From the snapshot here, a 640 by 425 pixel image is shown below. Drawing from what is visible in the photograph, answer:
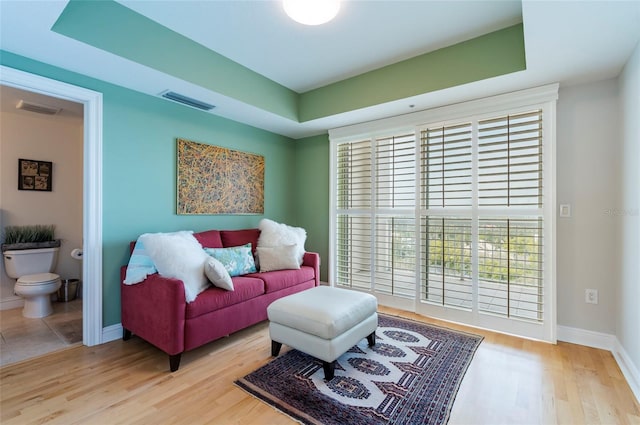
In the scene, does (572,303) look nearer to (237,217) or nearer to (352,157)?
(352,157)

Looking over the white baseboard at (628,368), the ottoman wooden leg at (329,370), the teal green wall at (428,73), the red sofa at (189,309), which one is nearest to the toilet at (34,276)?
Result: the red sofa at (189,309)

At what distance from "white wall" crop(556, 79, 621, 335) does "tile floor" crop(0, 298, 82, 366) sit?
14.1 feet

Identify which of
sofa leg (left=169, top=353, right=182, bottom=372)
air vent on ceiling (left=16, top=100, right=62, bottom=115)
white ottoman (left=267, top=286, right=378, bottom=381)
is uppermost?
air vent on ceiling (left=16, top=100, right=62, bottom=115)

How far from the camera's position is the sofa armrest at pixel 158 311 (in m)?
2.07

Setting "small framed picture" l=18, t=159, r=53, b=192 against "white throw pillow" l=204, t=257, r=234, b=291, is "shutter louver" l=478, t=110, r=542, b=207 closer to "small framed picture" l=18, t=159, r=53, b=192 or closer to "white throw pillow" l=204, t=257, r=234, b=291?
"white throw pillow" l=204, t=257, r=234, b=291

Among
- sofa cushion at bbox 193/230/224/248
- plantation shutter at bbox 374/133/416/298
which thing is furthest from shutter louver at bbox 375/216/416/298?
sofa cushion at bbox 193/230/224/248

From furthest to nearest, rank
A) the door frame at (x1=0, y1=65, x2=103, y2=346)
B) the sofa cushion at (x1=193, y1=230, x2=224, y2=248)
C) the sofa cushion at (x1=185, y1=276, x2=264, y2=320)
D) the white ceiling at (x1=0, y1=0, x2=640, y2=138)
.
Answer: the sofa cushion at (x1=193, y1=230, x2=224, y2=248) → the door frame at (x1=0, y1=65, x2=103, y2=346) → the sofa cushion at (x1=185, y1=276, x2=264, y2=320) → the white ceiling at (x1=0, y1=0, x2=640, y2=138)

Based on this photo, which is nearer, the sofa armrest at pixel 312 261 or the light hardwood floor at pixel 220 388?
the light hardwood floor at pixel 220 388

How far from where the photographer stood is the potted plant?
335cm

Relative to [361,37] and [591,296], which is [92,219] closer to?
[361,37]

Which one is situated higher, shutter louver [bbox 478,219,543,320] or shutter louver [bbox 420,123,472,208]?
shutter louver [bbox 420,123,472,208]

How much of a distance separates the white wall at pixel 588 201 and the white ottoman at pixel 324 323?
5.88 feet

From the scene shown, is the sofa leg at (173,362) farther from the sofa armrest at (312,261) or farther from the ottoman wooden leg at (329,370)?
the sofa armrest at (312,261)

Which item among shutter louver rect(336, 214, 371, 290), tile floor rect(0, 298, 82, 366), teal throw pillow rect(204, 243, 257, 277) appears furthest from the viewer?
shutter louver rect(336, 214, 371, 290)
